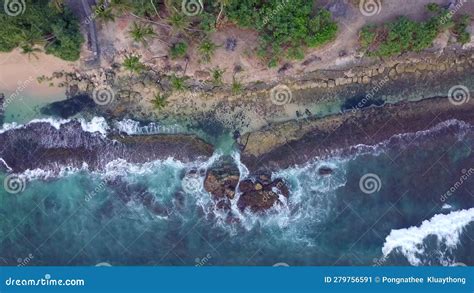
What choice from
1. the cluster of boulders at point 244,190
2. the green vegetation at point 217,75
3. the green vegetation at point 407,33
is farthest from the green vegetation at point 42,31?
the green vegetation at point 407,33

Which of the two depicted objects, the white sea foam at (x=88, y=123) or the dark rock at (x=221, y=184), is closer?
the dark rock at (x=221, y=184)

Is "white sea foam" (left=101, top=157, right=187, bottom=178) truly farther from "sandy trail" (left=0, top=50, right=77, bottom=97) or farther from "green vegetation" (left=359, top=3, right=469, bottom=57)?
"green vegetation" (left=359, top=3, right=469, bottom=57)

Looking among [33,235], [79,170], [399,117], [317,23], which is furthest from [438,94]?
[33,235]

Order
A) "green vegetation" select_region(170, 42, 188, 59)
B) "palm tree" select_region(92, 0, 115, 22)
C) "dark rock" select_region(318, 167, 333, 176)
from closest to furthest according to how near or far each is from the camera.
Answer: "palm tree" select_region(92, 0, 115, 22)
"green vegetation" select_region(170, 42, 188, 59)
"dark rock" select_region(318, 167, 333, 176)

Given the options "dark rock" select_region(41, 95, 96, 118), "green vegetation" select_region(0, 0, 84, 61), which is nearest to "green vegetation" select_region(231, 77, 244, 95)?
"dark rock" select_region(41, 95, 96, 118)

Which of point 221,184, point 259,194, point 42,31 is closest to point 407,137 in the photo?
point 259,194

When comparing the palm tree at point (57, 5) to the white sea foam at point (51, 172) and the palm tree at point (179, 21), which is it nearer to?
the palm tree at point (179, 21)
